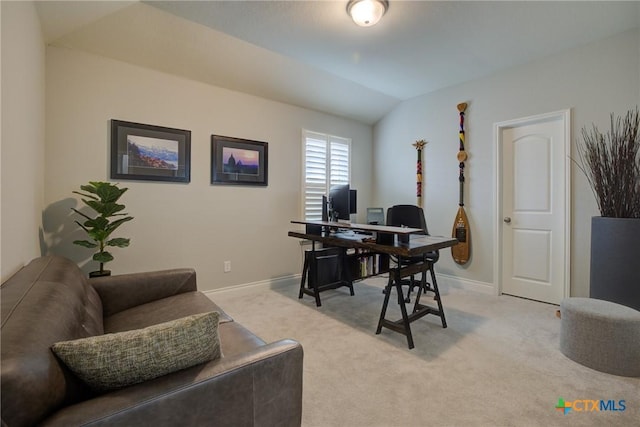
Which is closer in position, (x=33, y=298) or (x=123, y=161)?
(x=33, y=298)

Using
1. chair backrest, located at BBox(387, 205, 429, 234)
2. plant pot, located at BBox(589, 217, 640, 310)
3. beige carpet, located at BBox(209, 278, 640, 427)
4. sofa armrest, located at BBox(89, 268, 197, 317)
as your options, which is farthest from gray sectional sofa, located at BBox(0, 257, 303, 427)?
plant pot, located at BBox(589, 217, 640, 310)

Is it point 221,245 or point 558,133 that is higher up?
point 558,133

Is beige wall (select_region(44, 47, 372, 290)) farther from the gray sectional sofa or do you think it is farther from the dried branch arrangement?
the dried branch arrangement

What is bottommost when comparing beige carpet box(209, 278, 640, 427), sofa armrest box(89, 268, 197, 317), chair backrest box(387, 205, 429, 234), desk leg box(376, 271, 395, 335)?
beige carpet box(209, 278, 640, 427)

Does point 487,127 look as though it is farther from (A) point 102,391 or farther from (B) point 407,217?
(A) point 102,391

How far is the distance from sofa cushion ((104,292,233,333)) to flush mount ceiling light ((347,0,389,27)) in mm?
2438

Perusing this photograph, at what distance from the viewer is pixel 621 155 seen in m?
2.44

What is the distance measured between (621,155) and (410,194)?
2295mm

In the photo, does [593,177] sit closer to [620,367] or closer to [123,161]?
[620,367]

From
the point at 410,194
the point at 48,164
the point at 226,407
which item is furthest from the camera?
the point at 410,194

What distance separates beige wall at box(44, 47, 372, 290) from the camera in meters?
2.61

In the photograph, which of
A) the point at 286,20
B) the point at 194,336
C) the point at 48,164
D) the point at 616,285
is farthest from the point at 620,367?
the point at 48,164

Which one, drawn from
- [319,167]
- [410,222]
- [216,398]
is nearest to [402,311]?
[410,222]

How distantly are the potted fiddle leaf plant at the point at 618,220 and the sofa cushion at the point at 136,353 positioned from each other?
3060 mm
